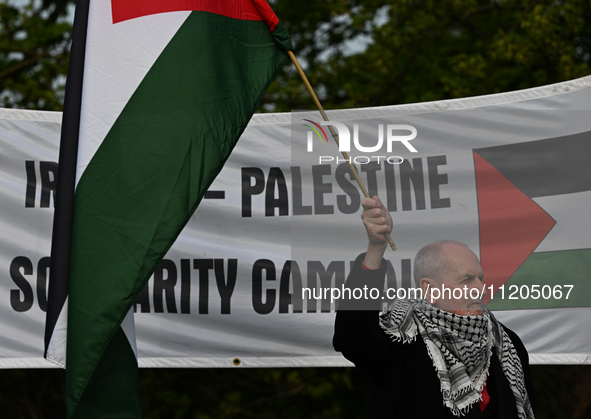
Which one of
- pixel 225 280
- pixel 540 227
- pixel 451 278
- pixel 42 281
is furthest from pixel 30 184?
pixel 540 227

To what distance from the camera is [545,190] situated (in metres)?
3.25

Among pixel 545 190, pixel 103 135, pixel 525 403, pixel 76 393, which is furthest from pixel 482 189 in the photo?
pixel 76 393

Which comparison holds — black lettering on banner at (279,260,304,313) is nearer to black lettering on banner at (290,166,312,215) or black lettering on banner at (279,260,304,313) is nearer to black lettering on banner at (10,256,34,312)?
black lettering on banner at (290,166,312,215)

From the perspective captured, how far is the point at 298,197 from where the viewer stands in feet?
11.7

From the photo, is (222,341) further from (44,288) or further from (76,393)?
(76,393)

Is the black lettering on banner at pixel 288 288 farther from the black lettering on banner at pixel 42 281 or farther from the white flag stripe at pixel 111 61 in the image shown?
the white flag stripe at pixel 111 61

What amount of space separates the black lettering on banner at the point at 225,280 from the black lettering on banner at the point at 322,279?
414 mm

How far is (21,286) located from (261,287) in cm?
129

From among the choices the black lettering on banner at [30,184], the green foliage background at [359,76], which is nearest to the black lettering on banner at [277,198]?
the black lettering on banner at [30,184]

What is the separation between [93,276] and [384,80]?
4.63 metres

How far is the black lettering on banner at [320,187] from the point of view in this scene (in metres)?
3.53

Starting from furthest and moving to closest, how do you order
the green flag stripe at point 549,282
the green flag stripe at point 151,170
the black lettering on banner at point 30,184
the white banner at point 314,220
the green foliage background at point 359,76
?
the green foliage background at point 359,76 → the black lettering on banner at point 30,184 → the white banner at point 314,220 → the green flag stripe at point 549,282 → the green flag stripe at point 151,170

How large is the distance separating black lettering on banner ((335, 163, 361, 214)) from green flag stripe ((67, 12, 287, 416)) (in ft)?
3.37

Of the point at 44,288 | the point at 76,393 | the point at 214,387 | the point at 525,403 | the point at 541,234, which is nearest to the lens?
the point at 76,393
